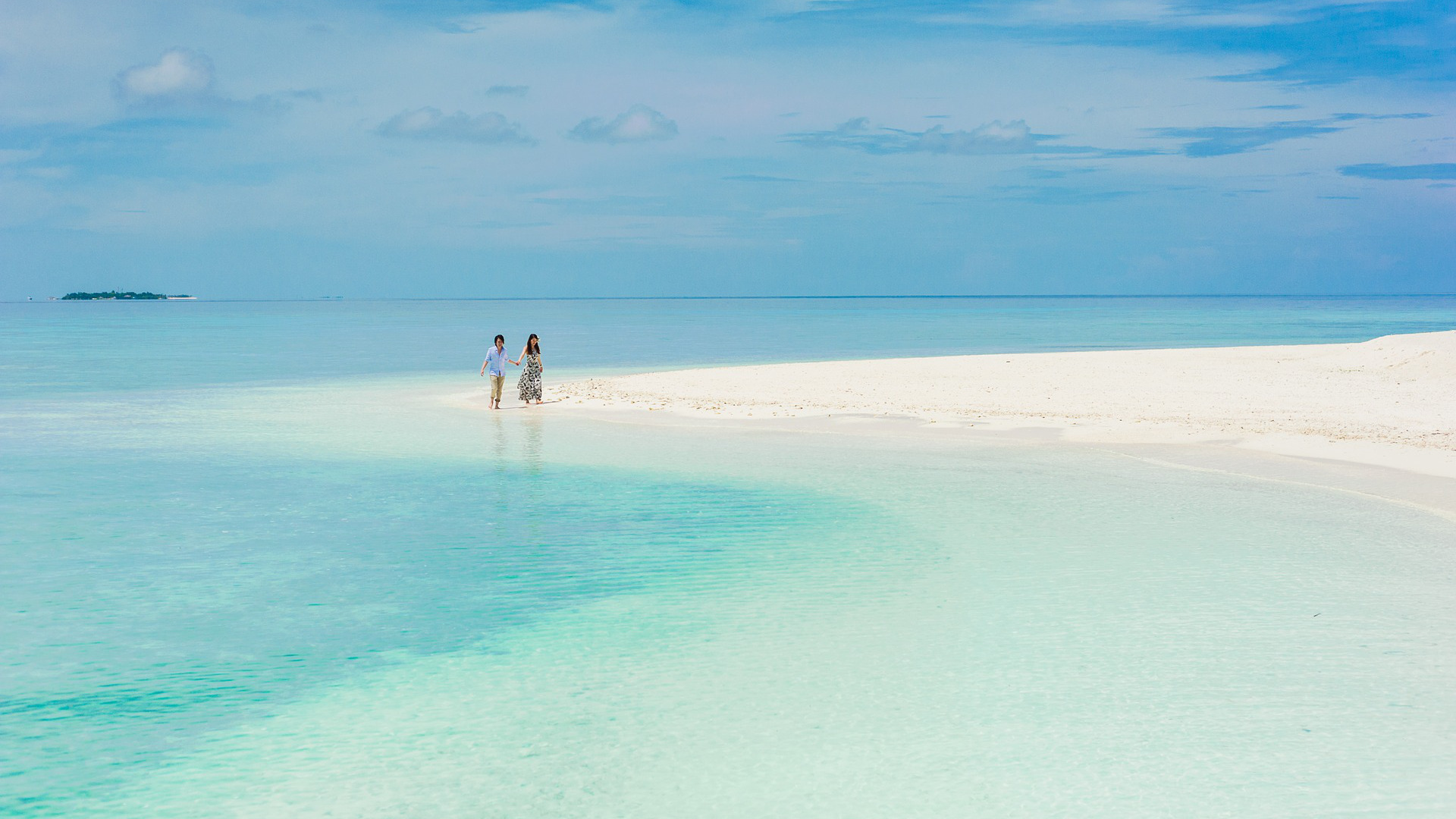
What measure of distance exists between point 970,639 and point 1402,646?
336 cm

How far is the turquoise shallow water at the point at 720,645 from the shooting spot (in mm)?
6914

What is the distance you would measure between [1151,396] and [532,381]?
1461 cm

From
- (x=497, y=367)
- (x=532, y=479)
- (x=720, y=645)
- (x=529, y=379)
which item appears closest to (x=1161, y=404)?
(x=529, y=379)

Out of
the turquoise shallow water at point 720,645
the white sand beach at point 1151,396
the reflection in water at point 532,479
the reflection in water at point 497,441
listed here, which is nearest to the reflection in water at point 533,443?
the reflection in water at point 532,479

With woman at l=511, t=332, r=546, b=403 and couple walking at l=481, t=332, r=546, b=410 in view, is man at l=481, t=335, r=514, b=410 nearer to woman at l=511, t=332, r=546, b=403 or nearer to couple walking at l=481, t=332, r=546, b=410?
couple walking at l=481, t=332, r=546, b=410

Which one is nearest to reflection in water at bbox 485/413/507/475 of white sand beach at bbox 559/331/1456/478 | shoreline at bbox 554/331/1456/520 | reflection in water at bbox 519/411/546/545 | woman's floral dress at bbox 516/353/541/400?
reflection in water at bbox 519/411/546/545

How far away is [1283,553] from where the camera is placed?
12.3 metres

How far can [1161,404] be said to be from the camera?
1005 inches

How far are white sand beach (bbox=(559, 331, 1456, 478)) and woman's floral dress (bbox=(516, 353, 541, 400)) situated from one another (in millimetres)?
1089

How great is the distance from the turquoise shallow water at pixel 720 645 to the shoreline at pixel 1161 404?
2.38 meters

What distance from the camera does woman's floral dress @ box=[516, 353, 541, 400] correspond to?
27891 millimetres

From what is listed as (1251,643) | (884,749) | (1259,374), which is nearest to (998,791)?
(884,749)

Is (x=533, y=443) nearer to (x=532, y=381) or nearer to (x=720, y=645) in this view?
(x=532, y=381)

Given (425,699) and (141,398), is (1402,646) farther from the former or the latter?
(141,398)
